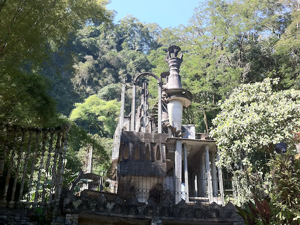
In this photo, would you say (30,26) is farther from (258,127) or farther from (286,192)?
(258,127)

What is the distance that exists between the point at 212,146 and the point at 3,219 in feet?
28.7

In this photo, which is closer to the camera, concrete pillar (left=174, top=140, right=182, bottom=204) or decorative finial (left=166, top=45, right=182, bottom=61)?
concrete pillar (left=174, top=140, right=182, bottom=204)

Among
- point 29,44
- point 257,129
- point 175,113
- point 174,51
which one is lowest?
point 257,129

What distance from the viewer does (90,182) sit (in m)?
11.9

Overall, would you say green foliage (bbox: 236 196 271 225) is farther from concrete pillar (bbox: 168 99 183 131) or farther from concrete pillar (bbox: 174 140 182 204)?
concrete pillar (bbox: 168 99 183 131)

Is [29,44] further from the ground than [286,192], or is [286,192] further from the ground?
[29,44]

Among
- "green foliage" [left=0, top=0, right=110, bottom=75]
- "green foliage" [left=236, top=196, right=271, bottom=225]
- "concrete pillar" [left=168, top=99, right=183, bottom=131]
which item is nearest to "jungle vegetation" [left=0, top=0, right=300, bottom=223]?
"green foliage" [left=0, top=0, right=110, bottom=75]

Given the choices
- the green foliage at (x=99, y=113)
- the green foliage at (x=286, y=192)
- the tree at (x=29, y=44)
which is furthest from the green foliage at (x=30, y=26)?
the green foliage at (x=99, y=113)

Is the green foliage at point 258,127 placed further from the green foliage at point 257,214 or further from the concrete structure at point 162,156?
the green foliage at point 257,214

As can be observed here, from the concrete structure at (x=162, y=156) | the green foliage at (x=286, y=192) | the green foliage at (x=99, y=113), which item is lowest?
the green foliage at (x=286, y=192)

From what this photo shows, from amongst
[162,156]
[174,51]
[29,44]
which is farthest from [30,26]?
[174,51]

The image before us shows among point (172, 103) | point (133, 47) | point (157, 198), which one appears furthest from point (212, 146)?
point (133, 47)

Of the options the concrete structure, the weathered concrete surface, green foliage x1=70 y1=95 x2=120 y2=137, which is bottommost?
the weathered concrete surface

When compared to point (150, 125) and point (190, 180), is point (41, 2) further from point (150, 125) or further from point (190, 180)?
point (190, 180)
